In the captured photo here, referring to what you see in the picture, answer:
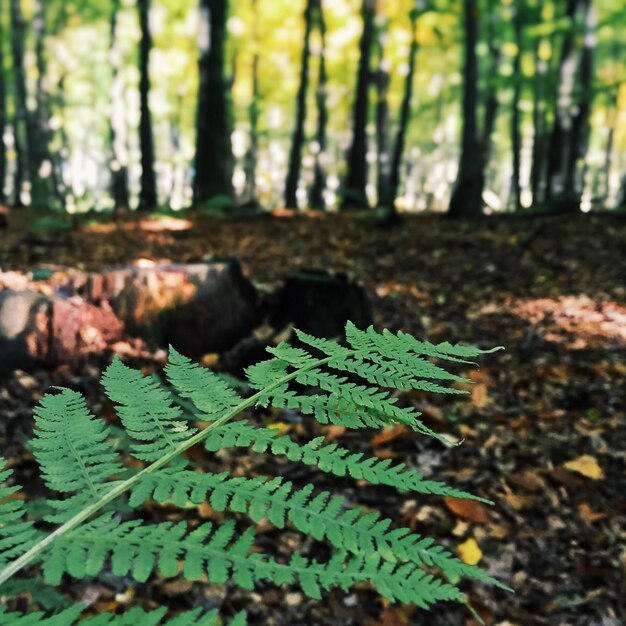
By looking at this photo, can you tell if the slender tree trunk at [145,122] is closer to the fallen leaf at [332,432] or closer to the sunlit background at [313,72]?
the sunlit background at [313,72]

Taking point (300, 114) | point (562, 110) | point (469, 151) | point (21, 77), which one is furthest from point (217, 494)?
point (21, 77)

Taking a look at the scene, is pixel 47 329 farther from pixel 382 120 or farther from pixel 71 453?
pixel 382 120

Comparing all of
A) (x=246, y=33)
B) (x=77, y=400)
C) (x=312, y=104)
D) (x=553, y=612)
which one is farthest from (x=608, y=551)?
(x=312, y=104)

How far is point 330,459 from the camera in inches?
38.2

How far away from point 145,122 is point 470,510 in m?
12.1

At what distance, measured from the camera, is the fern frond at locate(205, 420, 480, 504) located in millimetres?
916

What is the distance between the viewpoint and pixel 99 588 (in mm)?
2504

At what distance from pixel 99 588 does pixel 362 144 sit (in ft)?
42.9

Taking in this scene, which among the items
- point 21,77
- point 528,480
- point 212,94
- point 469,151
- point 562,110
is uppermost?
point 21,77

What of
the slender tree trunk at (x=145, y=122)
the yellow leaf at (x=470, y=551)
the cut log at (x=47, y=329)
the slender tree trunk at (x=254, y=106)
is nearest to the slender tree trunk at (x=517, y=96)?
the slender tree trunk at (x=145, y=122)

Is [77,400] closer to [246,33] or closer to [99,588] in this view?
[99,588]

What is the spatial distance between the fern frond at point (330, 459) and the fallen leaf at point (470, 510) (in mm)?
2315

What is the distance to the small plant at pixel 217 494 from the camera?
783mm

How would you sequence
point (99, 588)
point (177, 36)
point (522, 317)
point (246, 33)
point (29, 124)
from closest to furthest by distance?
point (99, 588)
point (522, 317)
point (29, 124)
point (246, 33)
point (177, 36)
